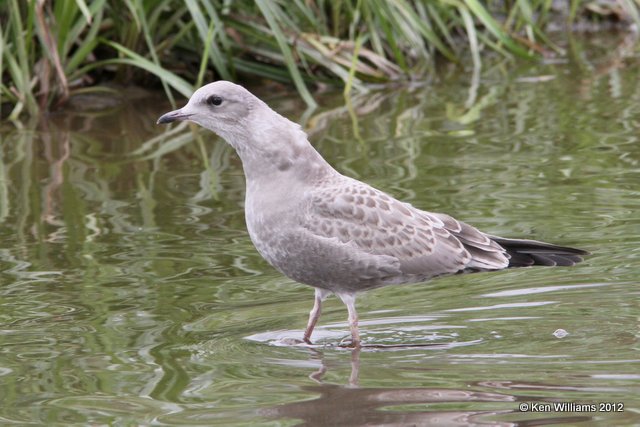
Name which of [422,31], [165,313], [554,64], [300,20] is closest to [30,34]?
[300,20]

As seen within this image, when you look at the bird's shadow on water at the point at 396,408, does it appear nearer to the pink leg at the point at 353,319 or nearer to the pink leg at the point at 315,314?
the pink leg at the point at 353,319

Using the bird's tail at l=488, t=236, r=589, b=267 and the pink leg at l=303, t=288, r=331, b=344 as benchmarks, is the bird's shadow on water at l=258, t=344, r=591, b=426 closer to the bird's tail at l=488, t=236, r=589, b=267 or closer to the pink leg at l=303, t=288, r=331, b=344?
the pink leg at l=303, t=288, r=331, b=344

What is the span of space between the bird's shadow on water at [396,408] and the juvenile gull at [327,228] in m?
0.74

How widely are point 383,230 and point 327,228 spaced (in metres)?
0.30

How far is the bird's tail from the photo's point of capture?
5.80m

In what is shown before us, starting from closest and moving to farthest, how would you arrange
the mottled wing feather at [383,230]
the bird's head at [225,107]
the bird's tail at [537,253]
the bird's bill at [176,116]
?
the mottled wing feather at [383,230]
the bird's tail at [537,253]
the bird's head at [225,107]
the bird's bill at [176,116]

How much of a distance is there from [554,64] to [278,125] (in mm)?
7436

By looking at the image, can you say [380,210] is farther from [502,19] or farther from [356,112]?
[502,19]

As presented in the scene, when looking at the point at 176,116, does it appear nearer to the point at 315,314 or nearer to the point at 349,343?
the point at 315,314

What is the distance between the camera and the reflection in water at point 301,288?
191 inches

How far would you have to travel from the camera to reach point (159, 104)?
37.3ft

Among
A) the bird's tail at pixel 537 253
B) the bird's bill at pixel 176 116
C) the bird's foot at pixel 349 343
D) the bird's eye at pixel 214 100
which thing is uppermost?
the bird's eye at pixel 214 100

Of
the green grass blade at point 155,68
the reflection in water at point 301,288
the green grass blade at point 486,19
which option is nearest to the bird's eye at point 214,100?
the reflection in water at point 301,288

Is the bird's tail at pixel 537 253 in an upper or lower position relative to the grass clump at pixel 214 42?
lower
